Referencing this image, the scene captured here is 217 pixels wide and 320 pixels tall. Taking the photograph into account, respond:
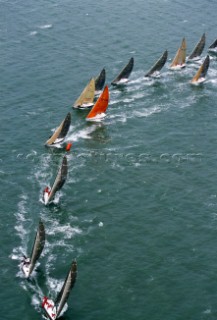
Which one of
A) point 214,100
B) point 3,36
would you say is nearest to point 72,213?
point 214,100

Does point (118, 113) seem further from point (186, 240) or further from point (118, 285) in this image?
point (118, 285)

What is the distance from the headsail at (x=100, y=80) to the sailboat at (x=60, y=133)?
19.5 m

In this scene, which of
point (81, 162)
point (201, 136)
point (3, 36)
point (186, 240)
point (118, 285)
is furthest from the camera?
point (3, 36)

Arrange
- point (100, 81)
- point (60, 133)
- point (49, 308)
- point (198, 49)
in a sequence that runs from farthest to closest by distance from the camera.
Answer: point (198, 49), point (100, 81), point (60, 133), point (49, 308)

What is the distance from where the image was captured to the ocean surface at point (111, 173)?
68.6m

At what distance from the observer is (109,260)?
72.8m

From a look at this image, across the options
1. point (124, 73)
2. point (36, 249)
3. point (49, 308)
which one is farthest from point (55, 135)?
point (49, 308)

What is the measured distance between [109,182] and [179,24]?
73089 mm

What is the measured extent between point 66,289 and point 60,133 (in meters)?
38.3

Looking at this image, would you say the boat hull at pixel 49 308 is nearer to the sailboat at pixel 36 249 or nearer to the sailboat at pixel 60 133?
the sailboat at pixel 36 249

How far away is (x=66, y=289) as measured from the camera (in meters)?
62.0

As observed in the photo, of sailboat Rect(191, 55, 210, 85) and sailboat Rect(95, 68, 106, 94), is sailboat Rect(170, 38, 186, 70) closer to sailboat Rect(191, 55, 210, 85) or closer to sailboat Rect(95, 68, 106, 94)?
sailboat Rect(191, 55, 210, 85)

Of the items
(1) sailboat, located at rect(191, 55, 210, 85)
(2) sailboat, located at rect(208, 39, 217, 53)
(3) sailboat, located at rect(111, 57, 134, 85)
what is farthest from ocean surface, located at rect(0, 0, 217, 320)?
(2) sailboat, located at rect(208, 39, 217, 53)

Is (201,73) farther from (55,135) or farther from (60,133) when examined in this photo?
(55,135)
